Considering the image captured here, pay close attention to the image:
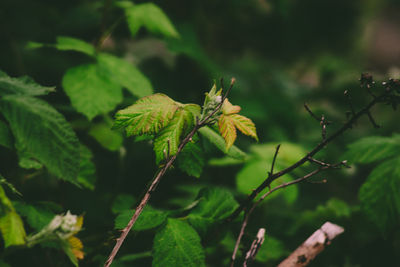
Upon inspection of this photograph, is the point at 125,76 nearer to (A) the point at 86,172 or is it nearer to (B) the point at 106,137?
(B) the point at 106,137

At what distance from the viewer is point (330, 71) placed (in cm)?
368

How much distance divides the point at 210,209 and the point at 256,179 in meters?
0.54

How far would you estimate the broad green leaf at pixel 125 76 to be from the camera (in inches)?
63.1

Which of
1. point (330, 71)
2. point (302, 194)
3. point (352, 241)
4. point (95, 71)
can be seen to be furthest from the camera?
point (330, 71)

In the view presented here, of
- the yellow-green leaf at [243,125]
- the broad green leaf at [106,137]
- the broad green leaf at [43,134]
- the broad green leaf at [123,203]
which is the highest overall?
the yellow-green leaf at [243,125]

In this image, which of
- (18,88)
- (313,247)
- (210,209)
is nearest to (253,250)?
(313,247)

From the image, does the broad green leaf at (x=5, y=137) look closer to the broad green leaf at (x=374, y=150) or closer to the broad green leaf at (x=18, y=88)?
the broad green leaf at (x=18, y=88)

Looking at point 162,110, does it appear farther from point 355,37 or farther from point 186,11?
point 355,37

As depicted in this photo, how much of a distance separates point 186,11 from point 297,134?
5.46ft

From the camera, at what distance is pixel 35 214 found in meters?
1.19

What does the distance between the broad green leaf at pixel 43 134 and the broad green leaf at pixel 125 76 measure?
0.60 meters

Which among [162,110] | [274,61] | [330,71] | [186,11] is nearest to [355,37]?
[274,61]

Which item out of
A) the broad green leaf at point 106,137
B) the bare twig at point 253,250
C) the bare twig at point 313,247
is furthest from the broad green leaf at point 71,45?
the bare twig at point 313,247

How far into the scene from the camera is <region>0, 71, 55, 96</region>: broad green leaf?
102cm
